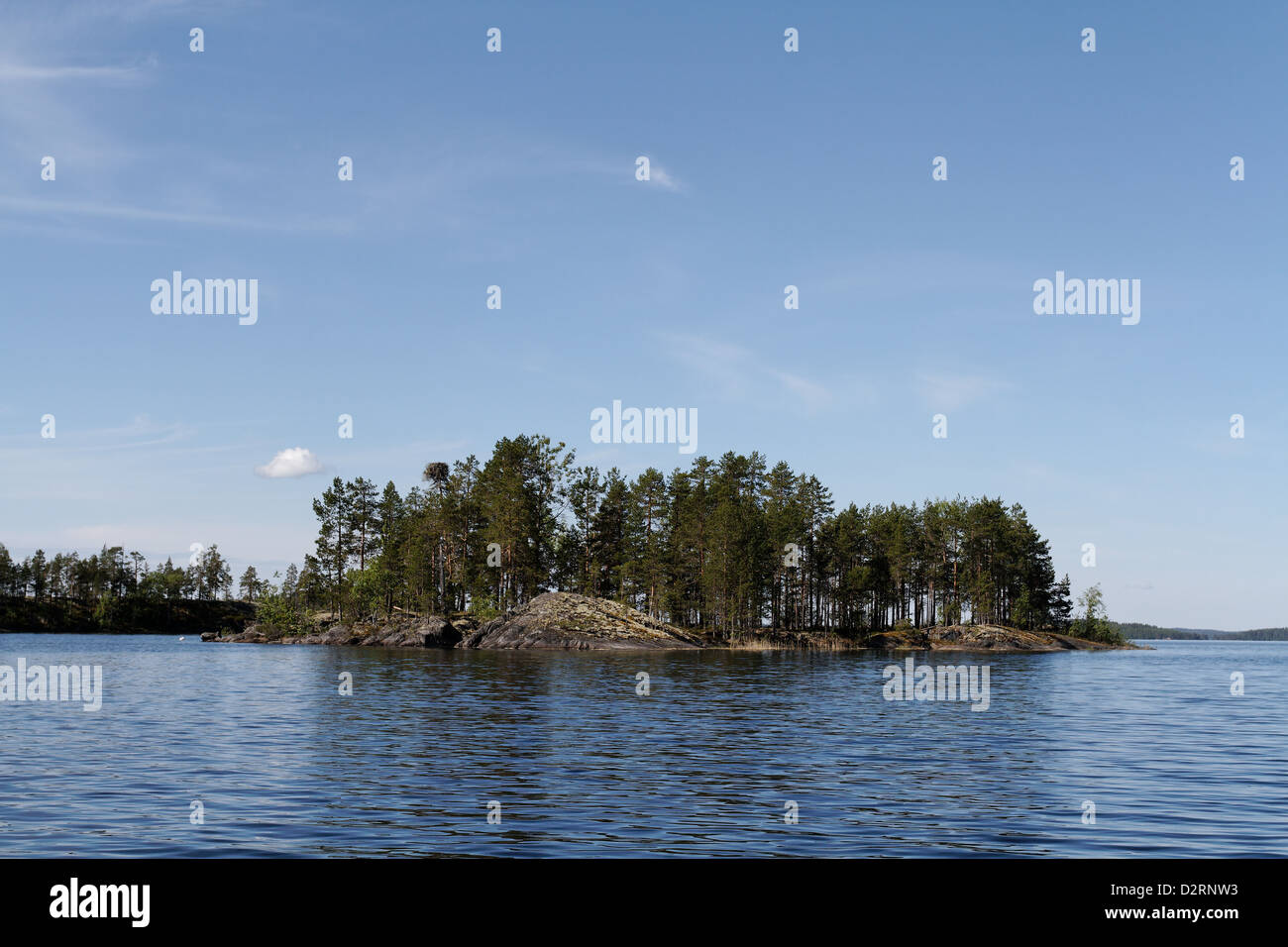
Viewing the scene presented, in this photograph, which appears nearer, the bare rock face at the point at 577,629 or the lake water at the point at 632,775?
the lake water at the point at 632,775

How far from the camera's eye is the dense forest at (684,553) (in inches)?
5251

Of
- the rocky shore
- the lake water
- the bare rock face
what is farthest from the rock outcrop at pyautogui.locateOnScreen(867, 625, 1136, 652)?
the lake water

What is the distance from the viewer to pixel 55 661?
90.2 metres

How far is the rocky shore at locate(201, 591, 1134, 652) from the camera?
388ft

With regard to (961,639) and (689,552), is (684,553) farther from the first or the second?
(961,639)

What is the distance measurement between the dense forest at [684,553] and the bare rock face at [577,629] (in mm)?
8578

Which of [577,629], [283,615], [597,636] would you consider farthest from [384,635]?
[283,615]

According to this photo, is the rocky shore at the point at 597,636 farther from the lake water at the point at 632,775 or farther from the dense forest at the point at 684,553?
the lake water at the point at 632,775

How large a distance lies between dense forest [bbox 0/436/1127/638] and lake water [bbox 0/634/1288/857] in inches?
3135

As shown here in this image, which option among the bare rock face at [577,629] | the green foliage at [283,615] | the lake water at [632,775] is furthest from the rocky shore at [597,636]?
the lake water at [632,775]

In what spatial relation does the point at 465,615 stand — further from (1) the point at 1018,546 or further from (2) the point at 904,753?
(2) the point at 904,753

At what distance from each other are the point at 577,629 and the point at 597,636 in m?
2.81

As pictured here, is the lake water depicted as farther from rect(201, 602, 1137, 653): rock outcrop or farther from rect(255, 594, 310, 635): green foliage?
rect(255, 594, 310, 635): green foliage
